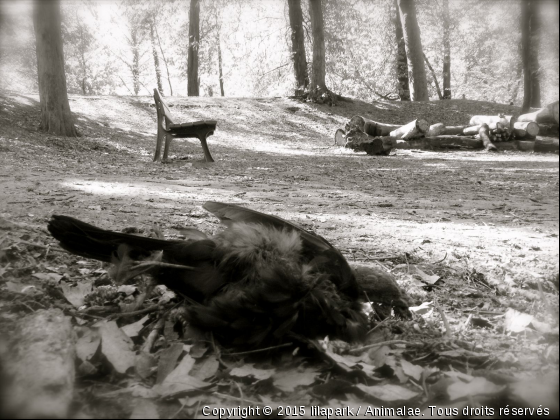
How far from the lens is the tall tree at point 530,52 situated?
2.94 feet

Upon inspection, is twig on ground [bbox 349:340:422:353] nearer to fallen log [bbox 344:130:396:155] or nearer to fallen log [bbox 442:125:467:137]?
fallen log [bbox 344:130:396:155]

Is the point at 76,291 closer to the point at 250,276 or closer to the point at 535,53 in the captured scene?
the point at 250,276

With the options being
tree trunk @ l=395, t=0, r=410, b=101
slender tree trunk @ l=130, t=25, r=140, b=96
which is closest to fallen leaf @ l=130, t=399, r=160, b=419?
slender tree trunk @ l=130, t=25, r=140, b=96

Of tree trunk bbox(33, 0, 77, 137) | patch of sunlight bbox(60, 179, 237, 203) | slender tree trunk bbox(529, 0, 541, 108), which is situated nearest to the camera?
slender tree trunk bbox(529, 0, 541, 108)

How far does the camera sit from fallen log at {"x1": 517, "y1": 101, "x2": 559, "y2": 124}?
2.91 ft

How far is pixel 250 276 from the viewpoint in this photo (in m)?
1.48

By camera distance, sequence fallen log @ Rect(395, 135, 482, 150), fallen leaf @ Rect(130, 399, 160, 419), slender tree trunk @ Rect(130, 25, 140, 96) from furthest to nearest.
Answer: fallen log @ Rect(395, 135, 482, 150)
slender tree trunk @ Rect(130, 25, 140, 96)
fallen leaf @ Rect(130, 399, 160, 419)

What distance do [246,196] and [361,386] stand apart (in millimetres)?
3823

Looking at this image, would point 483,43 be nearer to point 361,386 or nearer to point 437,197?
point 361,386

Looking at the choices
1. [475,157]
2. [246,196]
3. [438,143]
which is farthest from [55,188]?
[438,143]

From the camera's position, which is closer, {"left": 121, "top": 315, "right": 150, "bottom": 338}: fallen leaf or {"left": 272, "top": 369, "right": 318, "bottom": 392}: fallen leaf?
Answer: {"left": 272, "top": 369, "right": 318, "bottom": 392}: fallen leaf

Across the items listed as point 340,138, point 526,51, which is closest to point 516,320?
point 526,51

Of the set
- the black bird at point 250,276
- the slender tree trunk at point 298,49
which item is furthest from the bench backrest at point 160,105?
the slender tree trunk at point 298,49

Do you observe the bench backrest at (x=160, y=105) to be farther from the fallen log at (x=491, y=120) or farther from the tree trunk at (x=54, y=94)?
the fallen log at (x=491, y=120)
